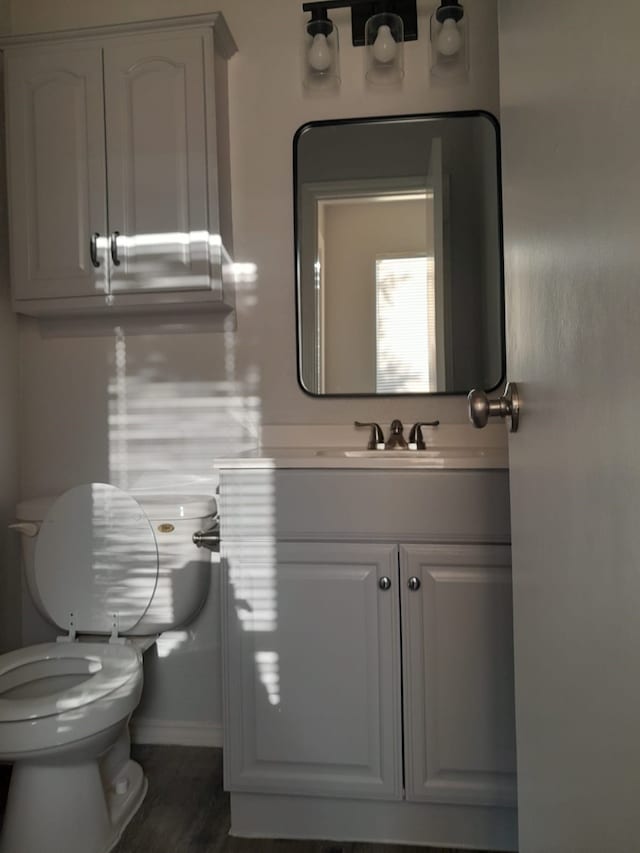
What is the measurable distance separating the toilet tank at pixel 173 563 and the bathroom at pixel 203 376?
22 centimetres

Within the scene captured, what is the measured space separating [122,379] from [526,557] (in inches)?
57.9

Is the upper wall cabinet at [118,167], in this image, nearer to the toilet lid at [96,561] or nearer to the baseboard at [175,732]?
the toilet lid at [96,561]

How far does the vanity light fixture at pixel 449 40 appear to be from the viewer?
5.53 feet

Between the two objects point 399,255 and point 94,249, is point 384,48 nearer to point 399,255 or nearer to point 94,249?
point 399,255

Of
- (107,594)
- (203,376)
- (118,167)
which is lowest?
(107,594)

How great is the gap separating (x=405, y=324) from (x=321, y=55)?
80cm

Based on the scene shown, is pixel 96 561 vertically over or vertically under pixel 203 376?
under

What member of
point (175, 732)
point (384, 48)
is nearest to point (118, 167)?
point (384, 48)

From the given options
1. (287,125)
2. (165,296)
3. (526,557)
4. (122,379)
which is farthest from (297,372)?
(526,557)

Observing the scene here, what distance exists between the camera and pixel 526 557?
771mm

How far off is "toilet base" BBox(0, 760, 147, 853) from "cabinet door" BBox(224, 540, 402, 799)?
0.30 m

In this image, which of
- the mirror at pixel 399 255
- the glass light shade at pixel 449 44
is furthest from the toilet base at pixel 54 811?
the glass light shade at pixel 449 44

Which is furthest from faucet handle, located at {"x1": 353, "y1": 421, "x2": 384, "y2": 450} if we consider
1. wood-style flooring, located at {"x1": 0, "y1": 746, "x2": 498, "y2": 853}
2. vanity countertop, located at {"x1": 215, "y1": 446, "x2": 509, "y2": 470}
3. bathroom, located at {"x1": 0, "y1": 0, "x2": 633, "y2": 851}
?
wood-style flooring, located at {"x1": 0, "y1": 746, "x2": 498, "y2": 853}

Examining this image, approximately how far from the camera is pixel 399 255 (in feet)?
5.85
